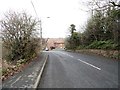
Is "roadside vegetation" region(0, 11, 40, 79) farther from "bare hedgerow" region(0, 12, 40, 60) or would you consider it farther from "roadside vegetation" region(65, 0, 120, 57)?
"roadside vegetation" region(65, 0, 120, 57)

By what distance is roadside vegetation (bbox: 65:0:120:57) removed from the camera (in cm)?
2632

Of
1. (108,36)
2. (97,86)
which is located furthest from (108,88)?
(108,36)

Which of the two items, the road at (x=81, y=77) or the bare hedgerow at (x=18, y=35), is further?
the bare hedgerow at (x=18, y=35)

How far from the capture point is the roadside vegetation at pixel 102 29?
86.4 feet

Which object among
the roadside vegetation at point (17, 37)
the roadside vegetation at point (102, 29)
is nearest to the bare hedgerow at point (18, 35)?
the roadside vegetation at point (17, 37)

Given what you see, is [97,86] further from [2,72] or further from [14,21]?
[14,21]

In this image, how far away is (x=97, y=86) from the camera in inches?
400

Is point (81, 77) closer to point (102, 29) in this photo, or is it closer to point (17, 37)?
point (17, 37)

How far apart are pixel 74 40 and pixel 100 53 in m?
31.8

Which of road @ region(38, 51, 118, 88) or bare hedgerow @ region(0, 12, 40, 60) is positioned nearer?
road @ region(38, 51, 118, 88)

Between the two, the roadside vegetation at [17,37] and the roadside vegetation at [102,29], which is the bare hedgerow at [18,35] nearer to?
the roadside vegetation at [17,37]

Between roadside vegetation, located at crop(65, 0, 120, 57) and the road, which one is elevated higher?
roadside vegetation, located at crop(65, 0, 120, 57)

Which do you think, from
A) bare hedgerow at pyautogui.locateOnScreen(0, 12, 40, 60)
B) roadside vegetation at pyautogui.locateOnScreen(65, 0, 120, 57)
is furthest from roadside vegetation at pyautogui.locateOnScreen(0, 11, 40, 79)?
roadside vegetation at pyautogui.locateOnScreen(65, 0, 120, 57)

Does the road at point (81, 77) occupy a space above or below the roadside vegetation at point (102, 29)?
below
